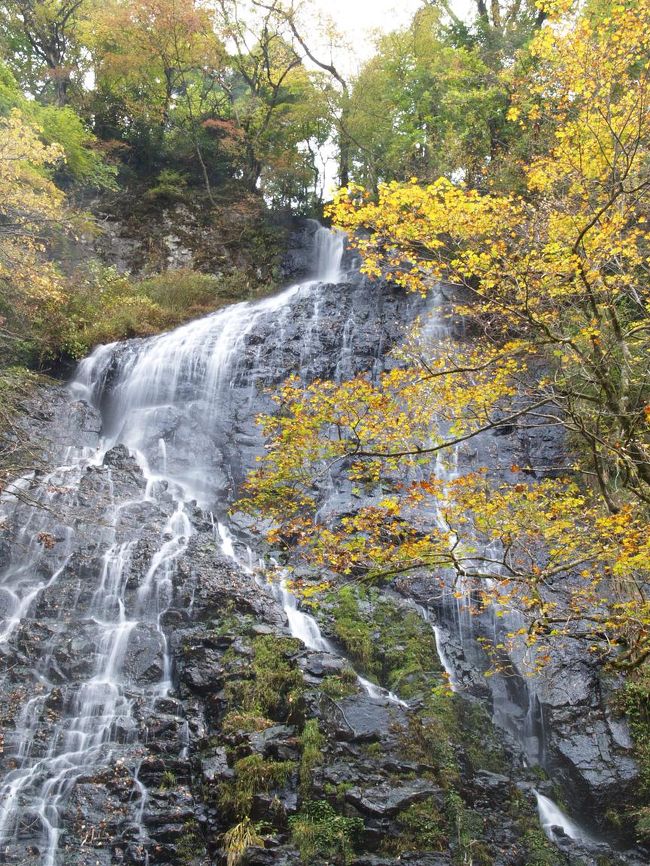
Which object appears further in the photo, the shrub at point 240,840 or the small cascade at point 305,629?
the small cascade at point 305,629

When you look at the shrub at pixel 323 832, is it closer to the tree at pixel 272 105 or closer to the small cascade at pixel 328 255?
the small cascade at pixel 328 255

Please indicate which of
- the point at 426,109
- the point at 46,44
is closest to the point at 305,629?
the point at 426,109

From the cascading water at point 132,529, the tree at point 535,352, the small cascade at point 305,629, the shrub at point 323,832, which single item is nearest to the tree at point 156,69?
the cascading water at point 132,529

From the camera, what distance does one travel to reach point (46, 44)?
22172 mm

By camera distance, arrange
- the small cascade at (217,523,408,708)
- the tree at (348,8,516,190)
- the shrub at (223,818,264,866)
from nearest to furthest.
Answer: the shrub at (223,818,264,866) < the small cascade at (217,523,408,708) < the tree at (348,8,516,190)

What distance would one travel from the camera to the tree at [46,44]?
21641 millimetres

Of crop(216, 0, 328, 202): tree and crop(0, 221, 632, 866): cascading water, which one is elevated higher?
crop(216, 0, 328, 202): tree

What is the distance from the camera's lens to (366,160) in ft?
74.4

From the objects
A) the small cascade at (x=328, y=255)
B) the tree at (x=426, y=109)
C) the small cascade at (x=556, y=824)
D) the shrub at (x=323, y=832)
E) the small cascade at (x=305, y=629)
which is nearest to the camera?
the shrub at (x=323, y=832)

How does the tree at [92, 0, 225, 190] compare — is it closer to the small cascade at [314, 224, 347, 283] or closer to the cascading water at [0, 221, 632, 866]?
the small cascade at [314, 224, 347, 283]

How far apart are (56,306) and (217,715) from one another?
12.4m

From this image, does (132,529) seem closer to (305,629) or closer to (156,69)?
(305,629)

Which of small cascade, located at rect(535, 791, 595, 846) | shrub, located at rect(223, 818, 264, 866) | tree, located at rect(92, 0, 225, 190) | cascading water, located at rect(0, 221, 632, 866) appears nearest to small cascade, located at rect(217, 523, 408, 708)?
cascading water, located at rect(0, 221, 632, 866)

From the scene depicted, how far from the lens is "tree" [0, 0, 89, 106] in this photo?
21.6m
